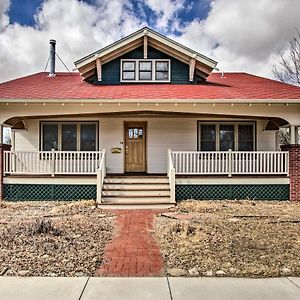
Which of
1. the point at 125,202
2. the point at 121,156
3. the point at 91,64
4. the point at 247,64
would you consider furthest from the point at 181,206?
the point at 247,64

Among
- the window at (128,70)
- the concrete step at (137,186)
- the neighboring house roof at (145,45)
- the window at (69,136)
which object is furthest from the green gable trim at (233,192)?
the window at (128,70)

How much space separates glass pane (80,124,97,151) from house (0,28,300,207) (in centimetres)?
4

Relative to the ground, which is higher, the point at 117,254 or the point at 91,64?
the point at 91,64

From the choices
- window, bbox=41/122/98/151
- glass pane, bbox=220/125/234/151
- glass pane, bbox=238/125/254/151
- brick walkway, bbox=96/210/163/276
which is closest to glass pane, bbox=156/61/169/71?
glass pane, bbox=220/125/234/151

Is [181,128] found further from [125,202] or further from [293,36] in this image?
[293,36]

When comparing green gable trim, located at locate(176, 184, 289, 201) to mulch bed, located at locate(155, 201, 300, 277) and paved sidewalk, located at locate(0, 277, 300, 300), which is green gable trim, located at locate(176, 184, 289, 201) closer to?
mulch bed, located at locate(155, 201, 300, 277)

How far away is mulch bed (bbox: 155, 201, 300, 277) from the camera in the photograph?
482 centimetres

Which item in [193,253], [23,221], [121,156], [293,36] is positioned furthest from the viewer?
[293,36]

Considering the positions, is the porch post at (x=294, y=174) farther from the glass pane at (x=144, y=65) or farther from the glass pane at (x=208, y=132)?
the glass pane at (x=144, y=65)

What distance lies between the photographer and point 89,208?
10086 millimetres

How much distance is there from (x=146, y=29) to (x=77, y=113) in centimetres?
516

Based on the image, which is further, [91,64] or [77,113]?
[91,64]

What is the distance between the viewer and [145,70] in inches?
559

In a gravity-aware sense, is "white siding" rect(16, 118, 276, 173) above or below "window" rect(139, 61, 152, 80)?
below
